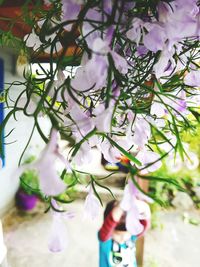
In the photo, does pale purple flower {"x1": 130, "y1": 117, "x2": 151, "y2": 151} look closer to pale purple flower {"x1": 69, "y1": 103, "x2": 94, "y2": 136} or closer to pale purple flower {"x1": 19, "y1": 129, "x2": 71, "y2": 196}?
pale purple flower {"x1": 69, "y1": 103, "x2": 94, "y2": 136}

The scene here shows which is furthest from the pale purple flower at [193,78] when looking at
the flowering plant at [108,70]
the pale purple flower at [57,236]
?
the pale purple flower at [57,236]

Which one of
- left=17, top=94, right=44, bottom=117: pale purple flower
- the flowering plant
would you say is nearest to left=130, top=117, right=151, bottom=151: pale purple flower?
the flowering plant

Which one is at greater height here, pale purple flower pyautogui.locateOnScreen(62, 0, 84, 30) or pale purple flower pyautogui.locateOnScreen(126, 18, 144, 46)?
pale purple flower pyautogui.locateOnScreen(62, 0, 84, 30)

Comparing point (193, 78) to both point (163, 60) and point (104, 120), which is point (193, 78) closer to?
point (163, 60)

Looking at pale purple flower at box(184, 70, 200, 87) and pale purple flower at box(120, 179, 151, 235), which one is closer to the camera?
pale purple flower at box(120, 179, 151, 235)

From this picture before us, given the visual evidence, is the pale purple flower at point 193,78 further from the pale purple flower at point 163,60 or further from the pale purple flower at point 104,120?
the pale purple flower at point 104,120

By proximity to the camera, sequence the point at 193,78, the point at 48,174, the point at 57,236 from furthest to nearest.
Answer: the point at 193,78 < the point at 57,236 < the point at 48,174

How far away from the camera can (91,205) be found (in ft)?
1.06

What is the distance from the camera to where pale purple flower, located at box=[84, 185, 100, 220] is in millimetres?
320

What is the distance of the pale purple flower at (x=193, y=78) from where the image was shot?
14.2 inches

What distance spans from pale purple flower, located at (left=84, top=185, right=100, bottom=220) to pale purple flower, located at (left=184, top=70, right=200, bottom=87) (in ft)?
0.56

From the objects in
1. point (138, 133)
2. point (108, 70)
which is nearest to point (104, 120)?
point (108, 70)

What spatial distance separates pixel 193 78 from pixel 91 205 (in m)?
0.19

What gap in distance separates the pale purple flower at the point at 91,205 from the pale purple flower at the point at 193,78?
0.17m
